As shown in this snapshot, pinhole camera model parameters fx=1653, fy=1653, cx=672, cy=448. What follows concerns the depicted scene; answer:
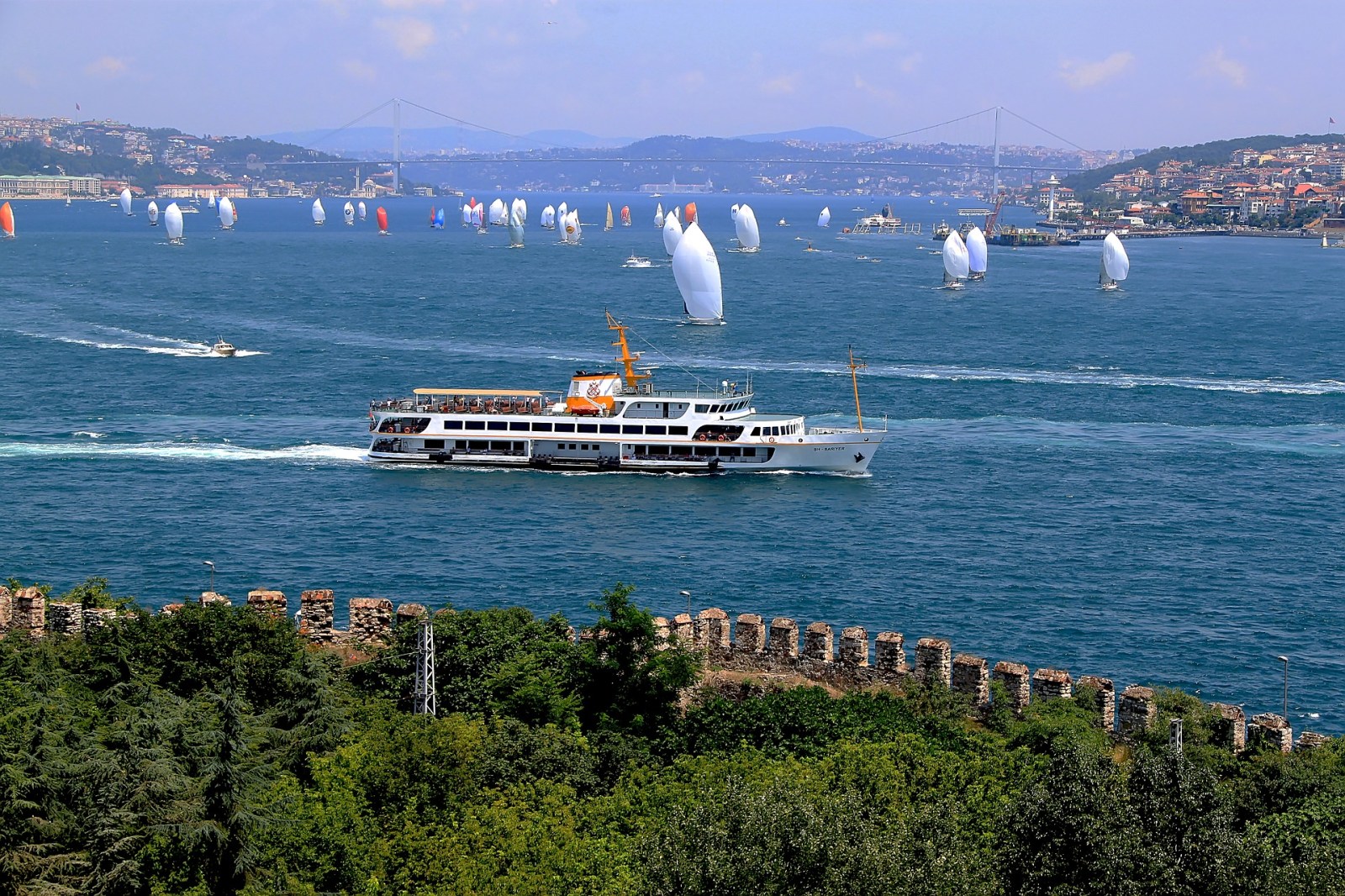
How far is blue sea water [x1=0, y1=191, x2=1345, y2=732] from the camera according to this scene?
51.1 m

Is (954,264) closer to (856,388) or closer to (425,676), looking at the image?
(856,388)

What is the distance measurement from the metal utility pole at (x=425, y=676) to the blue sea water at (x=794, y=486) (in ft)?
65.4

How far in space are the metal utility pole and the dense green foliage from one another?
340 mm

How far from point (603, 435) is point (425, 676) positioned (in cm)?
4633

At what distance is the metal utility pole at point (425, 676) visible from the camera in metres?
28.8

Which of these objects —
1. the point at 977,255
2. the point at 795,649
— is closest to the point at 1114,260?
the point at 977,255

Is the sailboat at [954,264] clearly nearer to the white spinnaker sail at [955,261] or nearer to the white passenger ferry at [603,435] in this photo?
the white spinnaker sail at [955,261]

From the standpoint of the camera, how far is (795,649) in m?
34.2

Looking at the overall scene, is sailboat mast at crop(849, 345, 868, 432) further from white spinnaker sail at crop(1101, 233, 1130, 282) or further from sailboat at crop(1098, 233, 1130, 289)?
white spinnaker sail at crop(1101, 233, 1130, 282)

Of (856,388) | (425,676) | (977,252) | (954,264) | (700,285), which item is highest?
(977,252)

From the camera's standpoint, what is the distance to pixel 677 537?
61.2 metres

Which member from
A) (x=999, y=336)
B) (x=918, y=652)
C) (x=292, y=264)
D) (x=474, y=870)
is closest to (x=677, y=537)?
(x=918, y=652)

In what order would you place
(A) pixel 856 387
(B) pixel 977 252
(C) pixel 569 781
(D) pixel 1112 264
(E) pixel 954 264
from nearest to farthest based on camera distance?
(C) pixel 569 781 < (A) pixel 856 387 < (E) pixel 954 264 < (D) pixel 1112 264 < (B) pixel 977 252

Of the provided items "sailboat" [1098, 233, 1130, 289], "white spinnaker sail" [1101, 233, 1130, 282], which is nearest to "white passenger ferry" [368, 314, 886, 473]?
"sailboat" [1098, 233, 1130, 289]
